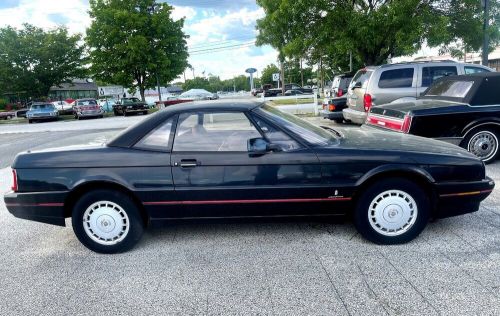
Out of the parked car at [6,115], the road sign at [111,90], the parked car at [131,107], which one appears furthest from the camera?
the road sign at [111,90]

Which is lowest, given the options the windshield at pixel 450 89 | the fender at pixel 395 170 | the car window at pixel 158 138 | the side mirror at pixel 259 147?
the fender at pixel 395 170

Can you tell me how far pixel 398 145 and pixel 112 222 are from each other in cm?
289

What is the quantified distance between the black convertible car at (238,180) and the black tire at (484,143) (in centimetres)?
273

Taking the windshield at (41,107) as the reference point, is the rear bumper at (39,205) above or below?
below

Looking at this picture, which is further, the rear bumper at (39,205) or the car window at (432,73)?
the car window at (432,73)

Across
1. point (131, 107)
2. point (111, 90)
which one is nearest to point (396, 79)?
point (131, 107)

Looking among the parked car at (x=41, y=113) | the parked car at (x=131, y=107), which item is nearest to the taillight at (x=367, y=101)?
the parked car at (x=131, y=107)

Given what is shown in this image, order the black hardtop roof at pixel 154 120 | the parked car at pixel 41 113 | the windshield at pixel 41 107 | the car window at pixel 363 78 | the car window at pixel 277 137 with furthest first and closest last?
the windshield at pixel 41 107 < the parked car at pixel 41 113 < the car window at pixel 363 78 < the black hardtop roof at pixel 154 120 < the car window at pixel 277 137

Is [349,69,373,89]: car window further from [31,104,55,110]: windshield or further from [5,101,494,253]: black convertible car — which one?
[31,104,55,110]: windshield

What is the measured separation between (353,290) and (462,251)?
4.10 feet

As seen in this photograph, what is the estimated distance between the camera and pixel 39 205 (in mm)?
3580

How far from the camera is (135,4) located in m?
32.8

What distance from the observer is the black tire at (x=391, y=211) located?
341 cm

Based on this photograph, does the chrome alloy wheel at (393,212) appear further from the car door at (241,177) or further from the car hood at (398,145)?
the car door at (241,177)
